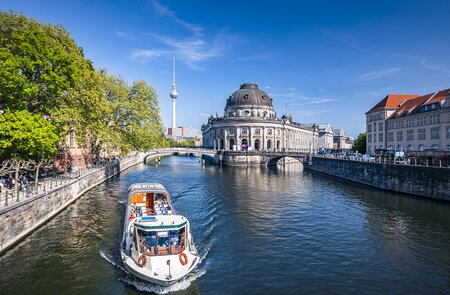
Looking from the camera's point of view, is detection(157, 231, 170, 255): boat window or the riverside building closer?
detection(157, 231, 170, 255): boat window

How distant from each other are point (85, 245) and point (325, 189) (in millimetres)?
41417

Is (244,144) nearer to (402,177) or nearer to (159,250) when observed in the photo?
(402,177)

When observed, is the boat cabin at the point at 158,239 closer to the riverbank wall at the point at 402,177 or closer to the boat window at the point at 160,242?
the boat window at the point at 160,242

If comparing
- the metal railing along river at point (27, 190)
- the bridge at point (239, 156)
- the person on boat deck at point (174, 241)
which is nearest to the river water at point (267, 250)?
the person on boat deck at point (174, 241)

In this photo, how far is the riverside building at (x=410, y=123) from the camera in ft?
209

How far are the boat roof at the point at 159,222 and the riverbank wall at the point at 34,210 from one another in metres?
10.1

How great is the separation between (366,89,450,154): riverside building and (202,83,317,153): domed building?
126 ft

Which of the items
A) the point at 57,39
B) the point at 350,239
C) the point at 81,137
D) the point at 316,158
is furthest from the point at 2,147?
the point at 316,158

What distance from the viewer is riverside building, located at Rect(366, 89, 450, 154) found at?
63.6 meters

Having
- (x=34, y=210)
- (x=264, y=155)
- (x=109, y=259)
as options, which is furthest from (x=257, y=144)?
(x=109, y=259)

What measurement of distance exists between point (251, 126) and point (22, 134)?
326ft

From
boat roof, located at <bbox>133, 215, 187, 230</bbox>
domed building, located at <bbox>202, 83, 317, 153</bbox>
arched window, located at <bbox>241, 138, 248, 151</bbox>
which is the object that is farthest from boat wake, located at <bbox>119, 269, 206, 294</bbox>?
arched window, located at <bbox>241, 138, 248, 151</bbox>

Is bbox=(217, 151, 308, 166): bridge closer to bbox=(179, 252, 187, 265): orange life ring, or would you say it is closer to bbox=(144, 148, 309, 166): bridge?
bbox=(144, 148, 309, 166): bridge

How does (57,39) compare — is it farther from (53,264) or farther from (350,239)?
(350,239)
